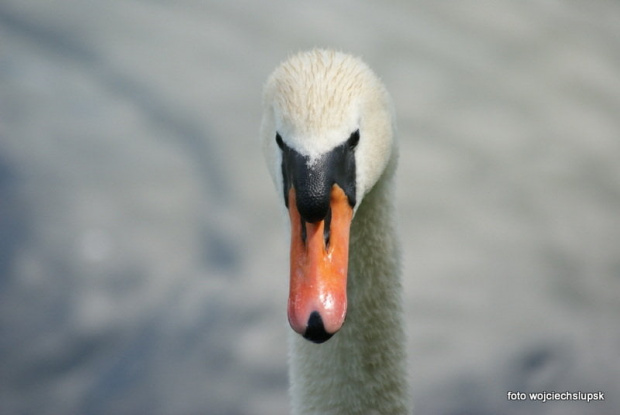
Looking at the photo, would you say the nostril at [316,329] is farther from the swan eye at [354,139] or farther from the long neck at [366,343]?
the long neck at [366,343]

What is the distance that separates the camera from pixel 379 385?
2961mm

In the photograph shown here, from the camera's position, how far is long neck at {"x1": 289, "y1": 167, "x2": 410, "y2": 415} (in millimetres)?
2865

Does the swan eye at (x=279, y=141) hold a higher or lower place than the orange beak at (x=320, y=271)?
higher

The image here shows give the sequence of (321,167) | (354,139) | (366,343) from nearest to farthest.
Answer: (321,167), (354,139), (366,343)

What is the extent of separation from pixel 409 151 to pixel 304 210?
13.4 feet

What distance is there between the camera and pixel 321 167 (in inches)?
92.0

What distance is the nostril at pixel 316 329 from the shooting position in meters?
2.23

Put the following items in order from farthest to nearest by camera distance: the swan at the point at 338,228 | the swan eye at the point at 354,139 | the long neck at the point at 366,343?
the long neck at the point at 366,343 < the swan eye at the point at 354,139 < the swan at the point at 338,228

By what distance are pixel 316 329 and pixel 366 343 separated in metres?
0.73

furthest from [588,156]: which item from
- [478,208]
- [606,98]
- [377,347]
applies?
[377,347]

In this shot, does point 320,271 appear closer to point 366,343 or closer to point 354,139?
point 354,139

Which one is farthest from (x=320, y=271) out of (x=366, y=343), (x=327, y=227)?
(x=366, y=343)

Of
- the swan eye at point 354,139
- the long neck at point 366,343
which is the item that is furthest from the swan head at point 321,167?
the long neck at point 366,343

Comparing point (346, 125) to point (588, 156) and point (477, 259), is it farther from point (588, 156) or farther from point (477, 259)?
point (588, 156)
